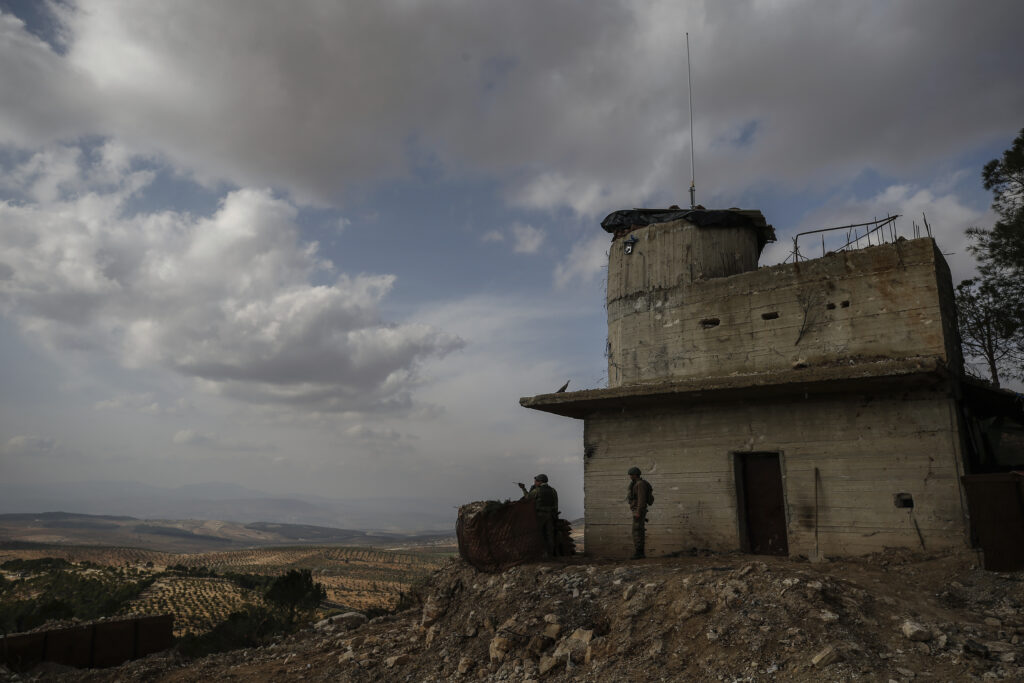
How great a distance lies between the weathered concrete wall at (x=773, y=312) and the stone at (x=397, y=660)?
6356 millimetres

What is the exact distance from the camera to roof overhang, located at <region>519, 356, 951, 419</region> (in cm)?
852

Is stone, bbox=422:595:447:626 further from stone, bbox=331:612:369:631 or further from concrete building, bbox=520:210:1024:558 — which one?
concrete building, bbox=520:210:1024:558

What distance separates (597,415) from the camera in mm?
12156

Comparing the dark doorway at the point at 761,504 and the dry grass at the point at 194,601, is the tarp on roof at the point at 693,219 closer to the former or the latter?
the dark doorway at the point at 761,504

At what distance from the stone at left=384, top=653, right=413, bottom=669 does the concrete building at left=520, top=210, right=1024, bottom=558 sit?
472cm

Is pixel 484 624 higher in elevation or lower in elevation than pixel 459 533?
lower

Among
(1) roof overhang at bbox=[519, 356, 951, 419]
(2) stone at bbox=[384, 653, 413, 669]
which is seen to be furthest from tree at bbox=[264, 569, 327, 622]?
(2) stone at bbox=[384, 653, 413, 669]

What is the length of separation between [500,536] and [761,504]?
14.7ft

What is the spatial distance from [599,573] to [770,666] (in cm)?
315


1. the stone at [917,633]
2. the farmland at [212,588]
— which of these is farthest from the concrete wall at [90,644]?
the stone at [917,633]

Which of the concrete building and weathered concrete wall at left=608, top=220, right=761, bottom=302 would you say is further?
weathered concrete wall at left=608, top=220, right=761, bottom=302

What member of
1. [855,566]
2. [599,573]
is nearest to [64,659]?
[599,573]

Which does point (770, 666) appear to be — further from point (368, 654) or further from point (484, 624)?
point (368, 654)

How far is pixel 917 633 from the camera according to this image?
5.61 metres
